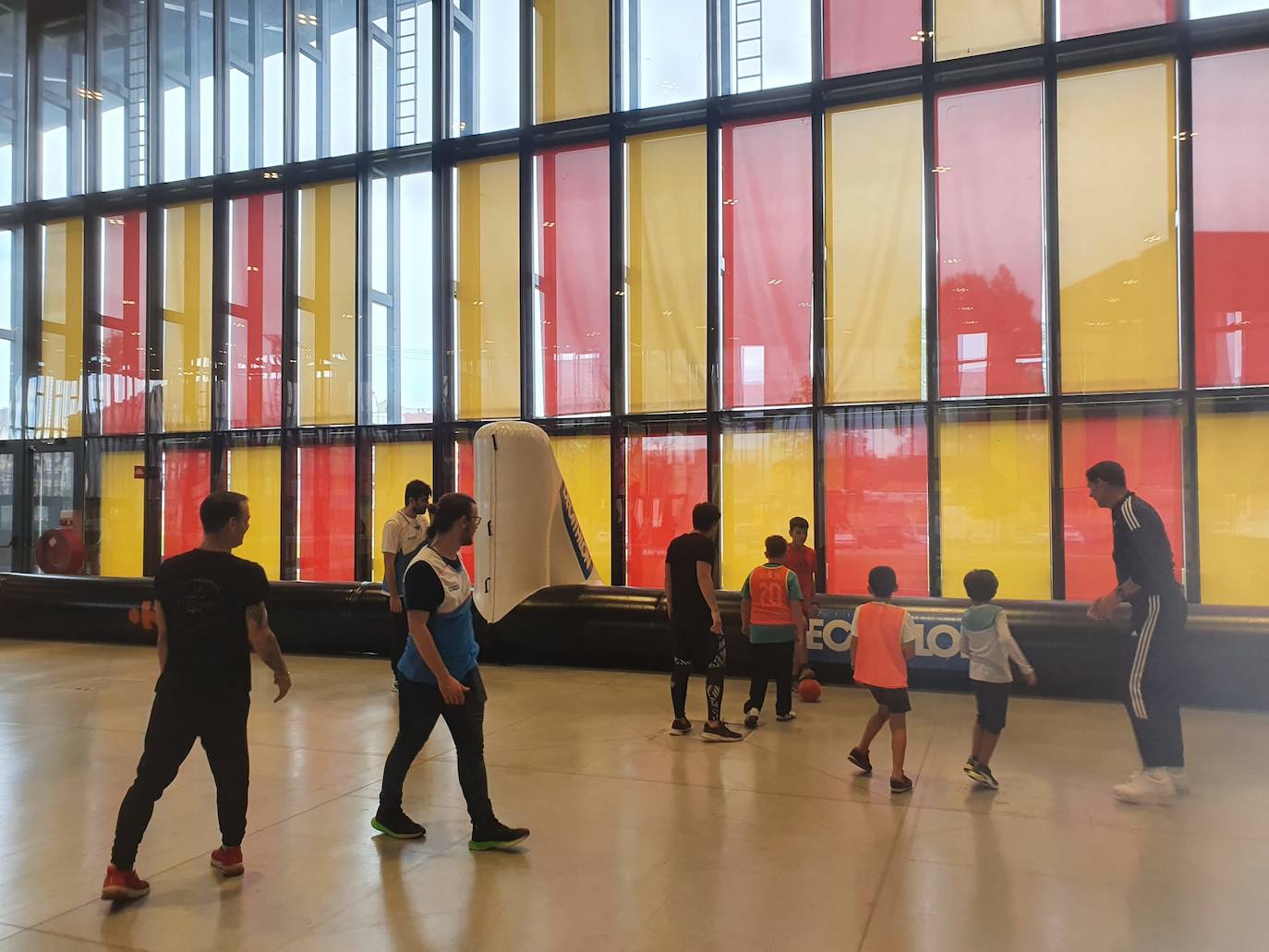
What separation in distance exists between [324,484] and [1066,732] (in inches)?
410

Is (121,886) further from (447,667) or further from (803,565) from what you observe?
(803,565)

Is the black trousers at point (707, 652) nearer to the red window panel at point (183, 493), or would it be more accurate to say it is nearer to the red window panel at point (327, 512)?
the red window panel at point (327, 512)

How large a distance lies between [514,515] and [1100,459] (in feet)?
Answer: 20.8


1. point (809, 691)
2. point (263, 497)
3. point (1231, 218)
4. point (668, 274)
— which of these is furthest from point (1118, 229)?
point (263, 497)

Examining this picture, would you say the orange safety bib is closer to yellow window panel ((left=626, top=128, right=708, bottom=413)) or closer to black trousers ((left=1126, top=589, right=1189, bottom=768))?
black trousers ((left=1126, top=589, right=1189, bottom=768))

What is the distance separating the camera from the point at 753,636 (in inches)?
258

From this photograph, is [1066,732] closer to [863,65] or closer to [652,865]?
[652,865]

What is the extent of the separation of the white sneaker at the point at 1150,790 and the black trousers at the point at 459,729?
3514 millimetres

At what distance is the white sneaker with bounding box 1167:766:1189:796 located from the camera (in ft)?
16.3

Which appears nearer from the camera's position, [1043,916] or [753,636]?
[1043,916]

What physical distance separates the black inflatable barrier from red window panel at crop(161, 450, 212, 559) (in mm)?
2293

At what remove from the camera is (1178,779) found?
16.4 ft

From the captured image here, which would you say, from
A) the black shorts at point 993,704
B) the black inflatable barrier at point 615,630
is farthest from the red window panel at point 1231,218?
the black shorts at point 993,704

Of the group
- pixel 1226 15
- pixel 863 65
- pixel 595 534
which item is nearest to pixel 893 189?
pixel 863 65
